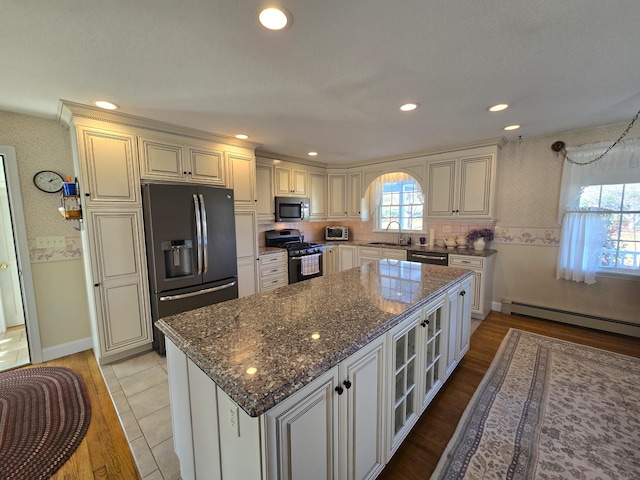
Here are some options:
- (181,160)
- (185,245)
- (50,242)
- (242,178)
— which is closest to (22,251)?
(50,242)

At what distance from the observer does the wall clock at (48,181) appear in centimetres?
256

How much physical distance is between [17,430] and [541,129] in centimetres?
543

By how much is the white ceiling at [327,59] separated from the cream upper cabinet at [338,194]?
7.58 ft

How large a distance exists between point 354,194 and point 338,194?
1.00 ft

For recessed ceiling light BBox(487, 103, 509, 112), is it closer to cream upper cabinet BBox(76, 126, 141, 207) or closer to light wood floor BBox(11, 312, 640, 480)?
light wood floor BBox(11, 312, 640, 480)

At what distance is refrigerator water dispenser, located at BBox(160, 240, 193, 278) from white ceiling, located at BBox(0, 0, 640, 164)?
48.2 inches

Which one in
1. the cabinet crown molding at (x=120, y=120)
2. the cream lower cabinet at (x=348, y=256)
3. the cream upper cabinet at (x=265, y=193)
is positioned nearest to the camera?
the cabinet crown molding at (x=120, y=120)

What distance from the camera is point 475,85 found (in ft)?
6.33

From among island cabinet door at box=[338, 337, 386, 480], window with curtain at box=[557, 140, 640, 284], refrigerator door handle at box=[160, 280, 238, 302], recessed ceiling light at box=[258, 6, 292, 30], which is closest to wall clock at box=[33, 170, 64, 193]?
refrigerator door handle at box=[160, 280, 238, 302]

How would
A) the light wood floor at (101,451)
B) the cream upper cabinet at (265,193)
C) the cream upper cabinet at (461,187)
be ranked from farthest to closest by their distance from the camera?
the cream upper cabinet at (265,193) < the cream upper cabinet at (461,187) < the light wood floor at (101,451)

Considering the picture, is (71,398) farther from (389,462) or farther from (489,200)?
(489,200)

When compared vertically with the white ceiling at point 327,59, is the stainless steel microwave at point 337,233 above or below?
below

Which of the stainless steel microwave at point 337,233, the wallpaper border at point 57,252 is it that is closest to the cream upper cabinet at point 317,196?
the stainless steel microwave at point 337,233

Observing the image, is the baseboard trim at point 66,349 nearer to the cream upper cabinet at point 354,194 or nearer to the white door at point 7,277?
the white door at point 7,277
